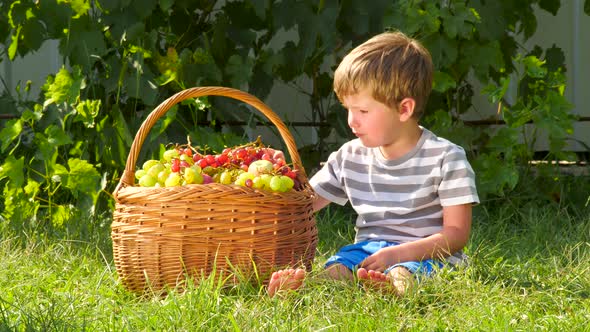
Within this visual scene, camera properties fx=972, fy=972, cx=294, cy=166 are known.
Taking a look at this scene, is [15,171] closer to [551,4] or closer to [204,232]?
[204,232]

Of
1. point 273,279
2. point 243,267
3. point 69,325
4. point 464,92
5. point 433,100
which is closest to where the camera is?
point 69,325

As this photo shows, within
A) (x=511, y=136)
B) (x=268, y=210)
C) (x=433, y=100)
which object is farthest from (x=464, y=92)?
(x=268, y=210)

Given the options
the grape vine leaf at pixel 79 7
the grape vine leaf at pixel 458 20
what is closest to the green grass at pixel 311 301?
the grape vine leaf at pixel 458 20

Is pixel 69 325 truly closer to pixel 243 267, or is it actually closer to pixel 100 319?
pixel 100 319

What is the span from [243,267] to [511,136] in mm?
1444

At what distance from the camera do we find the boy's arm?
2520 mm

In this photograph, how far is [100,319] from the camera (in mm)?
2168

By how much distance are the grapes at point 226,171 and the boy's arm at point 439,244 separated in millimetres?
310

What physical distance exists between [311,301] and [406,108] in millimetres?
623

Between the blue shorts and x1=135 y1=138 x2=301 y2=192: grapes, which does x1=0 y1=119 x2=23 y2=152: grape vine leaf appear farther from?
the blue shorts

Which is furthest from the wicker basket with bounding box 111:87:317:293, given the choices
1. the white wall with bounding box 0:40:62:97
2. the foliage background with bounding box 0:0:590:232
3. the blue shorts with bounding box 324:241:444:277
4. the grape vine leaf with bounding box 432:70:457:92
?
the white wall with bounding box 0:40:62:97

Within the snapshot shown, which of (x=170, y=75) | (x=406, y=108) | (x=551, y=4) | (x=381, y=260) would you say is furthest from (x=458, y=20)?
(x=381, y=260)

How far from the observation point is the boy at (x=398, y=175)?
2.55 metres

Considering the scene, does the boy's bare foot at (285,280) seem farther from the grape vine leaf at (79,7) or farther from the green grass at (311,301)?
the grape vine leaf at (79,7)
